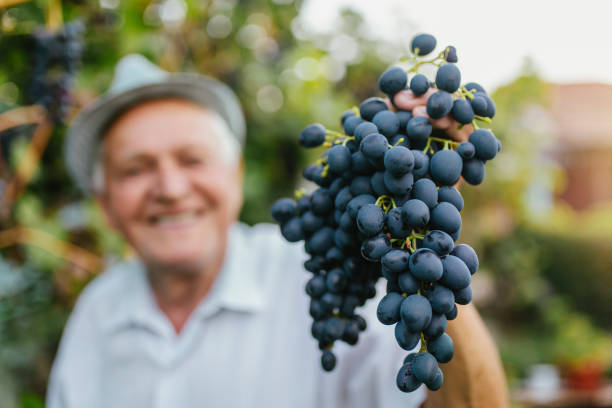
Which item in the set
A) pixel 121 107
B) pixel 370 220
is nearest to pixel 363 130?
pixel 370 220

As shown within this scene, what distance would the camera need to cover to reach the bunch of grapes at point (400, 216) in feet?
2.12

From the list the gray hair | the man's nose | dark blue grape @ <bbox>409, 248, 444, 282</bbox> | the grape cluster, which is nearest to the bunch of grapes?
dark blue grape @ <bbox>409, 248, 444, 282</bbox>

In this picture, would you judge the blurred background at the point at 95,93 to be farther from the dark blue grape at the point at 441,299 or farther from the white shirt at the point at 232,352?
the dark blue grape at the point at 441,299

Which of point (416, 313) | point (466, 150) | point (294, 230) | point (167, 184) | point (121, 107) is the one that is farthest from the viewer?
point (121, 107)

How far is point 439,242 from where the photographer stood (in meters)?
0.65

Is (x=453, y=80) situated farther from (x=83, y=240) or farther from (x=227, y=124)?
(x=83, y=240)

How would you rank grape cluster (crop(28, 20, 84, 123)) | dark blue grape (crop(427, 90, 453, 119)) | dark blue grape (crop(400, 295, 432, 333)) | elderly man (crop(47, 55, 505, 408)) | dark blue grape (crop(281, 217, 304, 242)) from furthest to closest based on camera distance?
grape cluster (crop(28, 20, 84, 123))
elderly man (crop(47, 55, 505, 408))
dark blue grape (crop(281, 217, 304, 242))
dark blue grape (crop(427, 90, 453, 119))
dark blue grape (crop(400, 295, 432, 333))

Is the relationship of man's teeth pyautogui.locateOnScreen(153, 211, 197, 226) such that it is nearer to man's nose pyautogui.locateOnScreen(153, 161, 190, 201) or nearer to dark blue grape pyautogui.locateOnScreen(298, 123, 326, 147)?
man's nose pyautogui.locateOnScreen(153, 161, 190, 201)

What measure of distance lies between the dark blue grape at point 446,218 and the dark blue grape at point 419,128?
0.11 meters

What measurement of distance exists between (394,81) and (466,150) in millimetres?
171

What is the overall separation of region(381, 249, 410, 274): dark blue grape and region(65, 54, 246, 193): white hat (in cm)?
116

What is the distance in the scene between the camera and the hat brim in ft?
5.18

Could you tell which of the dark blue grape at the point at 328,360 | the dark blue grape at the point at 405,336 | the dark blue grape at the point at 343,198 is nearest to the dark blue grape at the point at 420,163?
the dark blue grape at the point at 343,198

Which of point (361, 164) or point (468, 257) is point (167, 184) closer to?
point (361, 164)
